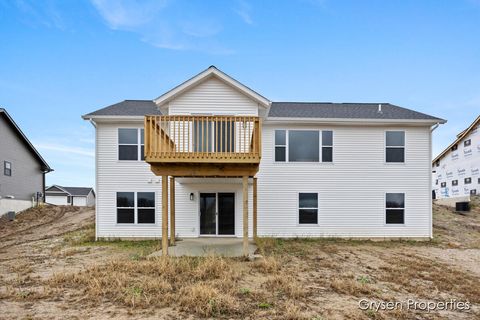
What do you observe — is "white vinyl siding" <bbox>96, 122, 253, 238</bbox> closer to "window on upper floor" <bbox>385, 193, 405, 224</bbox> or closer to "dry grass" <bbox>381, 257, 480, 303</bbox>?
"dry grass" <bbox>381, 257, 480, 303</bbox>

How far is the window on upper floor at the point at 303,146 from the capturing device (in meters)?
11.4

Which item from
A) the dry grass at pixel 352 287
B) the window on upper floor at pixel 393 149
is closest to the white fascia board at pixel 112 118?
the dry grass at pixel 352 287

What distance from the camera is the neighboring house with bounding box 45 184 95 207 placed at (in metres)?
39.2

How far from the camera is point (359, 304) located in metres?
4.82

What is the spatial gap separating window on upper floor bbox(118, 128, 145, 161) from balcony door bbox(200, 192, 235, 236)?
10.8 feet

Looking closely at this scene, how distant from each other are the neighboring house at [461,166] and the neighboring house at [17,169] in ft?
114

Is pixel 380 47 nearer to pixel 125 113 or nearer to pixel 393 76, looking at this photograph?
pixel 393 76

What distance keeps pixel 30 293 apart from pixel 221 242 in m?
6.01

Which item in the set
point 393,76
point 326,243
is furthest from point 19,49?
point 393,76

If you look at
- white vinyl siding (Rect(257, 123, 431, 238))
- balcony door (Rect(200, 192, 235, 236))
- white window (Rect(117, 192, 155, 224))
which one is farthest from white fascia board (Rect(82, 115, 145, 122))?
white vinyl siding (Rect(257, 123, 431, 238))

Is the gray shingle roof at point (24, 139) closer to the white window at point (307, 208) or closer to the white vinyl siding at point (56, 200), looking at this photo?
the white vinyl siding at point (56, 200)

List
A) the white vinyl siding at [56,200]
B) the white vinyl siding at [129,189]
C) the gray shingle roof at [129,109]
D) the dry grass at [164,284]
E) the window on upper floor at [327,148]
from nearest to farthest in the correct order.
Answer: the dry grass at [164,284] → the white vinyl siding at [129,189] → the gray shingle roof at [129,109] → the window on upper floor at [327,148] → the white vinyl siding at [56,200]

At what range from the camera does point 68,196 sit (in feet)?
133

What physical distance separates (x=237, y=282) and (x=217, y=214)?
5.55 metres
